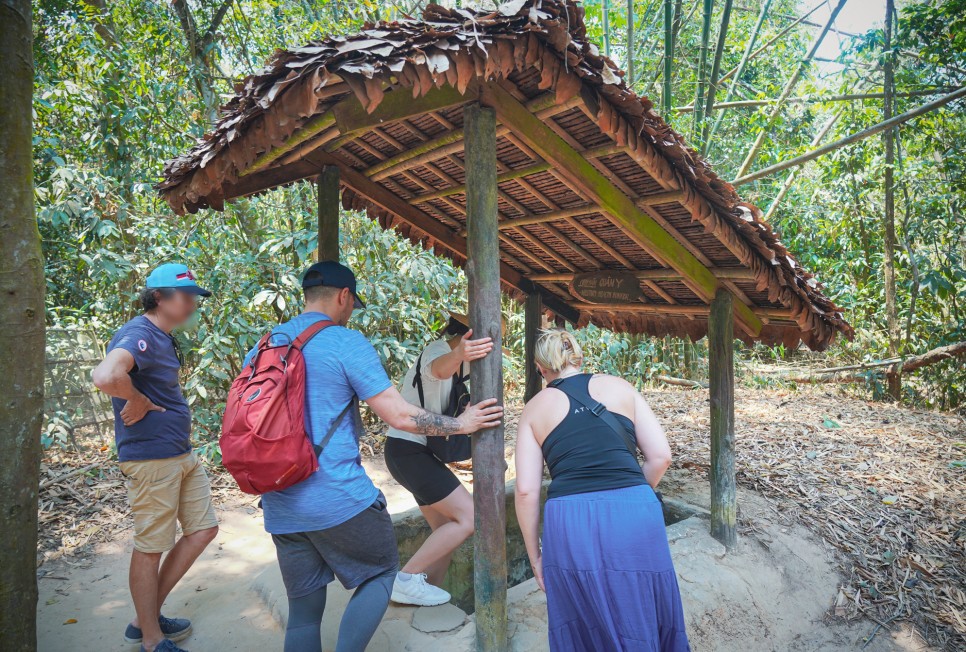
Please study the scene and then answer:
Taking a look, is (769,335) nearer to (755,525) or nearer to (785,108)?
(755,525)

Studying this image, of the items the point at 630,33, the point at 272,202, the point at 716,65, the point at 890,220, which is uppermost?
the point at 630,33

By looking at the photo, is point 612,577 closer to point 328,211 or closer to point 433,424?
point 433,424

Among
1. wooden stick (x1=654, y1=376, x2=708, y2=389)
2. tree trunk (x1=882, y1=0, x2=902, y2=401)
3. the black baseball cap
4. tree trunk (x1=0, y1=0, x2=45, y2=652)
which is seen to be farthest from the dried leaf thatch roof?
tree trunk (x1=882, y1=0, x2=902, y2=401)

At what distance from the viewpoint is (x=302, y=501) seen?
2.20 metres

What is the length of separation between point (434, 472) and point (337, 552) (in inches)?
41.1

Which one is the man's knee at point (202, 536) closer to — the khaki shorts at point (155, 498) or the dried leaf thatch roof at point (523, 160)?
the khaki shorts at point (155, 498)

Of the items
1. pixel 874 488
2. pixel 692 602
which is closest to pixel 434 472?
pixel 692 602

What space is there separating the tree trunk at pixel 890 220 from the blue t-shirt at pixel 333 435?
879cm

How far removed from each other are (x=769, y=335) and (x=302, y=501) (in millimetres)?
3776

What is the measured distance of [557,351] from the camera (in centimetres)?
257

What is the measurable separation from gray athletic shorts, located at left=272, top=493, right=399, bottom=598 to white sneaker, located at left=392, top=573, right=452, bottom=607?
77cm

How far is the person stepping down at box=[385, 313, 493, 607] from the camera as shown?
10.0 feet

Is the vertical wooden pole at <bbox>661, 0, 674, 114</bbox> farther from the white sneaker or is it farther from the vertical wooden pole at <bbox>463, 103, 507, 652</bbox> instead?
the white sneaker

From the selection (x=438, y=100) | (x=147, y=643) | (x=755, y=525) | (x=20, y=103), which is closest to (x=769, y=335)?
(x=755, y=525)
